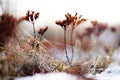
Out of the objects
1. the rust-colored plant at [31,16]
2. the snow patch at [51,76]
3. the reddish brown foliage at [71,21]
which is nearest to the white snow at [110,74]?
the snow patch at [51,76]

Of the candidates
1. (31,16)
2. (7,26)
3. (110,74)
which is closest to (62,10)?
(31,16)

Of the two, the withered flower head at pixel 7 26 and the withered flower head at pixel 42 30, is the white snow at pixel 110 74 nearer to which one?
the withered flower head at pixel 42 30

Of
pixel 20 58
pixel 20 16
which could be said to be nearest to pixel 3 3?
pixel 20 16

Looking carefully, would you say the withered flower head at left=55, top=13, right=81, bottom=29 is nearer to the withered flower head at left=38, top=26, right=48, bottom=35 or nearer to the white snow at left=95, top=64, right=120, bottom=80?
the withered flower head at left=38, top=26, right=48, bottom=35

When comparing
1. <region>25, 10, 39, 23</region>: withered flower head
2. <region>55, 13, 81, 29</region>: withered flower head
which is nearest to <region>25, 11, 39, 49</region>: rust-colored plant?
<region>25, 10, 39, 23</region>: withered flower head

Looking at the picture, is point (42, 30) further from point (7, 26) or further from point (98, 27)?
point (98, 27)

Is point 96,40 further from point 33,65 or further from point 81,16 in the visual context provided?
point 33,65

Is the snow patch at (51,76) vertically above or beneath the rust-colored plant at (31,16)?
beneath

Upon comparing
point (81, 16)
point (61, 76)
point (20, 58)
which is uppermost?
point (81, 16)

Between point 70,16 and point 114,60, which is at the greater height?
point 70,16
